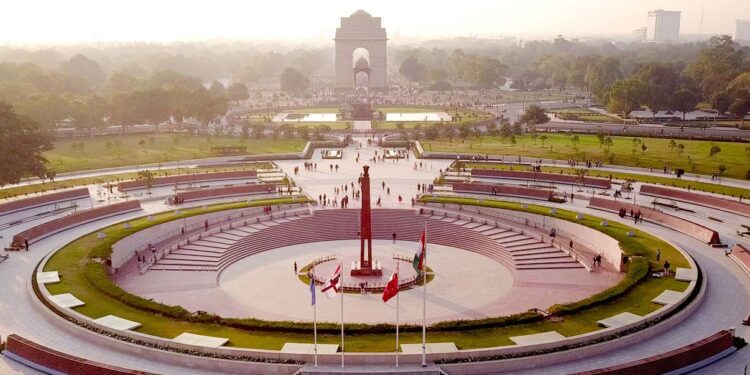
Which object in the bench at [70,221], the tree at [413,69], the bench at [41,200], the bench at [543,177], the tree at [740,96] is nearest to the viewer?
the bench at [70,221]

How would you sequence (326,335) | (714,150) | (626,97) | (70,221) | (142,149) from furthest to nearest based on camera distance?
(626,97) → (142,149) → (714,150) → (70,221) → (326,335)

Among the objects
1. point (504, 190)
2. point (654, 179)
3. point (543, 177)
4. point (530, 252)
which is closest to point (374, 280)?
point (530, 252)

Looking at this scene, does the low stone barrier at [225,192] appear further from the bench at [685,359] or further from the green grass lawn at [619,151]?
the bench at [685,359]

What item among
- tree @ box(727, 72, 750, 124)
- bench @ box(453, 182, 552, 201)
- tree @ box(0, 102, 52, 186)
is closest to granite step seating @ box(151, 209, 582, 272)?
→ bench @ box(453, 182, 552, 201)

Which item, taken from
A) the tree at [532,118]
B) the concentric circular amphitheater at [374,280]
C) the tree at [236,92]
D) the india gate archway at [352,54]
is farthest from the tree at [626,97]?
the india gate archway at [352,54]

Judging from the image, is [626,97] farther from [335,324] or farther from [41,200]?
[335,324]

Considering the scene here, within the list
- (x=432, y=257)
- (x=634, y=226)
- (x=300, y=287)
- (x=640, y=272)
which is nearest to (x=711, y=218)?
(x=634, y=226)
